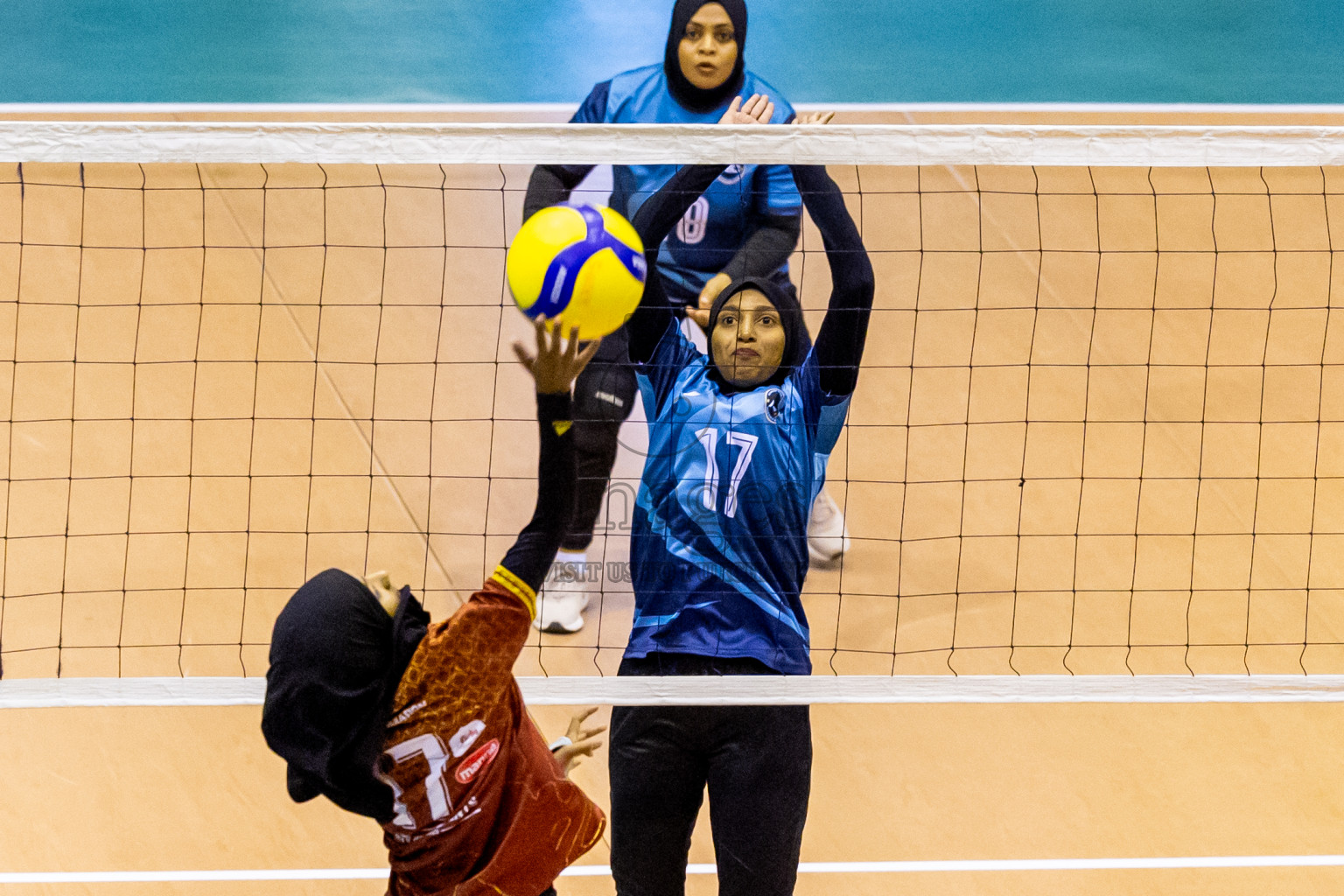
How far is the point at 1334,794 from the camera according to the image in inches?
151

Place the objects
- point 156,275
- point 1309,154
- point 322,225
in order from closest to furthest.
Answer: point 1309,154 → point 156,275 → point 322,225

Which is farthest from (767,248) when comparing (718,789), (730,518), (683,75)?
(718,789)

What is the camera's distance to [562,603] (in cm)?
436

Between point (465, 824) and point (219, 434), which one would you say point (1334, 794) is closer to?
point (465, 824)

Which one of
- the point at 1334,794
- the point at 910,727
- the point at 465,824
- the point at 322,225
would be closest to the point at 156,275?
the point at 322,225

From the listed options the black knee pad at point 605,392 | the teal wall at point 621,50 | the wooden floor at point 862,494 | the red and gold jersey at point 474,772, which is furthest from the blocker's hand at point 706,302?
the teal wall at point 621,50

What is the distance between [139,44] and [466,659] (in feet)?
23.4

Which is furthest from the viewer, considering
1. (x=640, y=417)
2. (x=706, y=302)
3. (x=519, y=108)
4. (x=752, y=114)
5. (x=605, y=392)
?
(x=519, y=108)

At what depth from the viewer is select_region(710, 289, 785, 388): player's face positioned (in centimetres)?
292

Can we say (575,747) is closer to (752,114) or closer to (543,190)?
(752,114)

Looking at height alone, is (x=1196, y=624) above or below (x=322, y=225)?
below

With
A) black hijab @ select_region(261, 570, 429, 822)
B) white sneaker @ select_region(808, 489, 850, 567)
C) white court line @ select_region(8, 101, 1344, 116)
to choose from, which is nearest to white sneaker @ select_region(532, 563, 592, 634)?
white sneaker @ select_region(808, 489, 850, 567)

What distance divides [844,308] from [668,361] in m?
0.46

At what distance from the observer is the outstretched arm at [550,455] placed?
2.11 meters
